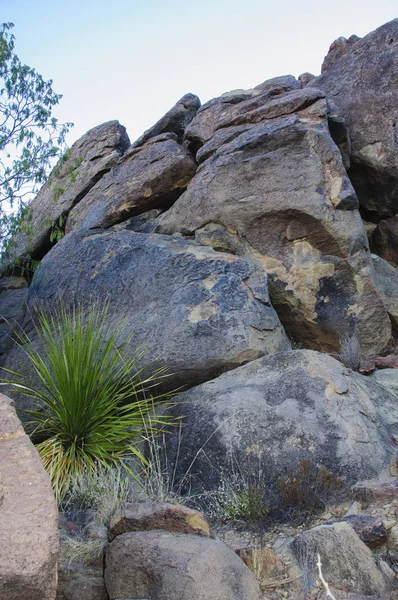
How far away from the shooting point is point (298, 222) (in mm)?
8023

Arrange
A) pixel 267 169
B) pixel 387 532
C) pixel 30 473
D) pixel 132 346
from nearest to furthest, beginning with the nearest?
1. pixel 30 473
2. pixel 387 532
3. pixel 132 346
4. pixel 267 169

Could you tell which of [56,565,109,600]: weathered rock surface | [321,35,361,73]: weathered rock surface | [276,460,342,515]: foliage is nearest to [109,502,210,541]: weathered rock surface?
[56,565,109,600]: weathered rock surface

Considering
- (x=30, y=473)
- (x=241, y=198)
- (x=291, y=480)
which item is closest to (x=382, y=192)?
(x=241, y=198)

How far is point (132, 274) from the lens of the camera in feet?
25.5

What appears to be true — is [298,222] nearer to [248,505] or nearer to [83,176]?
[248,505]

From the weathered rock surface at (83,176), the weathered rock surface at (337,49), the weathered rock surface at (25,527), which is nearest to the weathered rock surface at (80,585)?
the weathered rock surface at (25,527)

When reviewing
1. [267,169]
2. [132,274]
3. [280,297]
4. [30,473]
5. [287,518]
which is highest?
[267,169]

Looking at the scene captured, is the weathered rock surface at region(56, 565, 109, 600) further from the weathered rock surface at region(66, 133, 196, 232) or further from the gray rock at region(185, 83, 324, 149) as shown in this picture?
the gray rock at region(185, 83, 324, 149)

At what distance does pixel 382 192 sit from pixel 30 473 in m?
7.72

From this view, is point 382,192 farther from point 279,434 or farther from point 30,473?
point 30,473

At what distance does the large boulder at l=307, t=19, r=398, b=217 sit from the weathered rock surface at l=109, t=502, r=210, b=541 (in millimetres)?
6721

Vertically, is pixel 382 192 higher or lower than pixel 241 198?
lower

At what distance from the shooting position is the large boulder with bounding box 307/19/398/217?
9180mm

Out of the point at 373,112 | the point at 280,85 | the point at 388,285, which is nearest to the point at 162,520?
the point at 388,285
